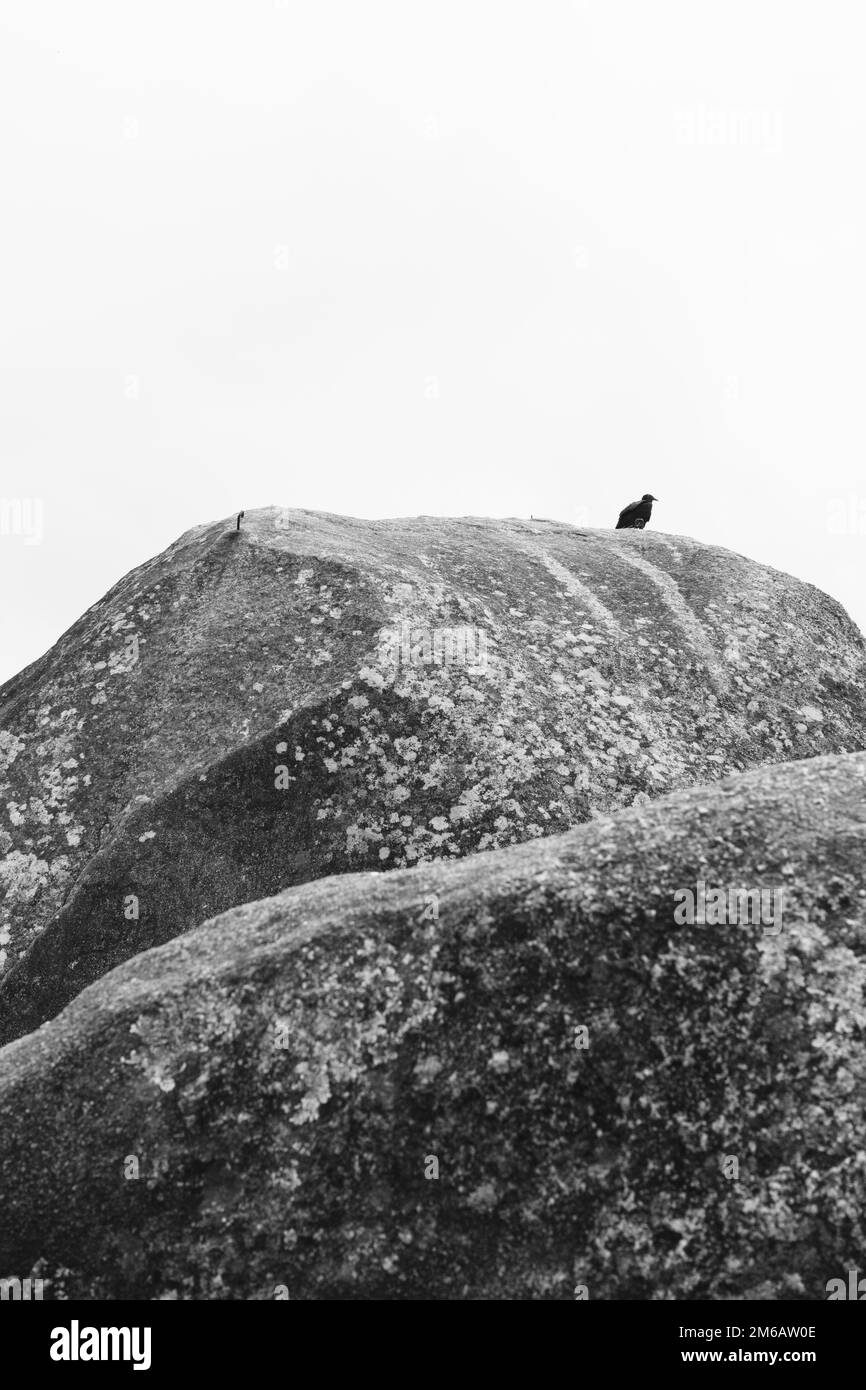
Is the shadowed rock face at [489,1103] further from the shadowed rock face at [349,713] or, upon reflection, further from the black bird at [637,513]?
the black bird at [637,513]

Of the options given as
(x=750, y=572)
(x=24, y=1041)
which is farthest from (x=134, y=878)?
(x=750, y=572)

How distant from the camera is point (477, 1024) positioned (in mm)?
5637

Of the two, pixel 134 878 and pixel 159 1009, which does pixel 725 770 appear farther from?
pixel 159 1009

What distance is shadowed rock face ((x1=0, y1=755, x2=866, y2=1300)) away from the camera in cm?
515

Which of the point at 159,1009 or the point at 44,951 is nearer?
the point at 159,1009

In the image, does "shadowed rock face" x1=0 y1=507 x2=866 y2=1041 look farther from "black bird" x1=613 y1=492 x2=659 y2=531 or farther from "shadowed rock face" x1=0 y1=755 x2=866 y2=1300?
"shadowed rock face" x1=0 y1=755 x2=866 y2=1300

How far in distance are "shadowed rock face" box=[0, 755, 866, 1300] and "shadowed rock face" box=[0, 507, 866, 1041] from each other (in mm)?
4639

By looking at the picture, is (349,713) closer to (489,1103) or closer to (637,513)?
(489,1103)

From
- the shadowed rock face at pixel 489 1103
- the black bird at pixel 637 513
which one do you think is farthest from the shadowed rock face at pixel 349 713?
the shadowed rock face at pixel 489 1103

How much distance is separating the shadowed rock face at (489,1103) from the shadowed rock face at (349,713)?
464cm

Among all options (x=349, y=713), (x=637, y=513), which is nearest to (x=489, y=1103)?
(x=349, y=713)

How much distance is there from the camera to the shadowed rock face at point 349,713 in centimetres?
1086

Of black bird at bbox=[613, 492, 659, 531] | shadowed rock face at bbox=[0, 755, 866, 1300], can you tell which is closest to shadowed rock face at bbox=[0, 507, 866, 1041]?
black bird at bbox=[613, 492, 659, 531]

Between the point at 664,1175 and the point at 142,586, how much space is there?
422 inches
